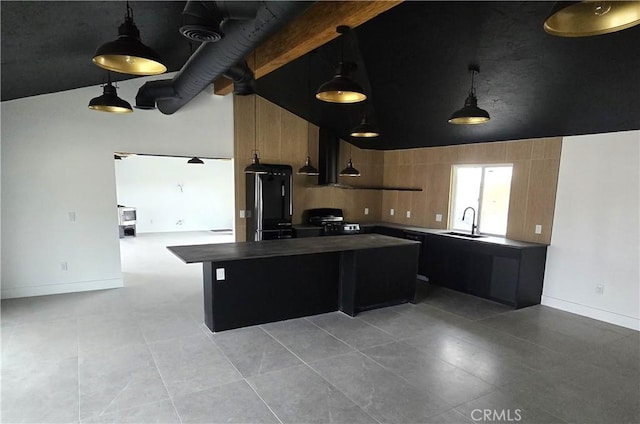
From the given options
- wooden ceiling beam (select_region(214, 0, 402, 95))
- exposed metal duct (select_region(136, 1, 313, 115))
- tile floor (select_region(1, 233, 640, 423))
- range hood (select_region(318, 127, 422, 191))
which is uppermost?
wooden ceiling beam (select_region(214, 0, 402, 95))

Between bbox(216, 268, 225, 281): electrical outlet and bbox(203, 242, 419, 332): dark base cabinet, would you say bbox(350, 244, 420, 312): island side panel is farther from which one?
bbox(216, 268, 225, 281): electrical outlet

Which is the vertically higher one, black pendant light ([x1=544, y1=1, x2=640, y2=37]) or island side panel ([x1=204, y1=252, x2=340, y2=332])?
black pendant light ([x1=544, y1=1, x2=640, y2=37])

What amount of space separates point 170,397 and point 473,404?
2.21m

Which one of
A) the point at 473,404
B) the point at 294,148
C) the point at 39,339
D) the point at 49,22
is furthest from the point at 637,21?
the point at 294,148

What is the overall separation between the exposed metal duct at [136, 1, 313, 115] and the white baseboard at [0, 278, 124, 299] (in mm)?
2674

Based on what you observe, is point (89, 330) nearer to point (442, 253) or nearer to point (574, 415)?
point (574, 415)

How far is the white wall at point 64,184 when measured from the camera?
15.0 ft

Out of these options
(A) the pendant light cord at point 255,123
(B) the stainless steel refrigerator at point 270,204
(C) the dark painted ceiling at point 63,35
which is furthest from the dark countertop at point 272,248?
(A) the pendant light cord at point 255,123

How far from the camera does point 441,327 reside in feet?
13.0

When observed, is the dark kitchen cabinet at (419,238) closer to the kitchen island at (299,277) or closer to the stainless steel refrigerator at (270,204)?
the kitchen island at (299,277)

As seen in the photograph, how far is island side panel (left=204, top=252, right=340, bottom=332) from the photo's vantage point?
12.2 ft

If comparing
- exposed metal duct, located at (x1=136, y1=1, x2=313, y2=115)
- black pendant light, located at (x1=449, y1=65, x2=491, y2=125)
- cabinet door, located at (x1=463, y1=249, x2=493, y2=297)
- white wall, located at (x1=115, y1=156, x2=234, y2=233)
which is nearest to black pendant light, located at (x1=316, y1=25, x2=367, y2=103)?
exposed metal duct, located at (x1=136, y1=1, x2=313, y2=115)

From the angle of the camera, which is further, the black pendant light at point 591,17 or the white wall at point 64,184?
the white wall at point 64,184

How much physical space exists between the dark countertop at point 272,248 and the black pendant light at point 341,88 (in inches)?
66.5
